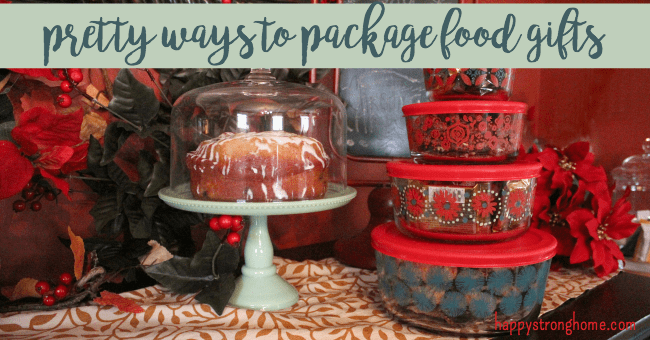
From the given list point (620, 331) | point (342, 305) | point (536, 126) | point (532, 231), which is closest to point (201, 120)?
point (342, 305)

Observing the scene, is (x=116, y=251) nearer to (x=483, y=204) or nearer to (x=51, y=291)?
(x=51, y=291)

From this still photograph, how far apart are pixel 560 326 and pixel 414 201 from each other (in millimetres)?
304

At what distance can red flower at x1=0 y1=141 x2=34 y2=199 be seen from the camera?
0.63m

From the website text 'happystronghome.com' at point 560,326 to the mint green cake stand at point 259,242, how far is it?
34 cm

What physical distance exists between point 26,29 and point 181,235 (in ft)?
1.65

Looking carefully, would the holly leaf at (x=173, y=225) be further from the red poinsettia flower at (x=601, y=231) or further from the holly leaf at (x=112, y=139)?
the red poinsettia flower at (x=601, y=231)

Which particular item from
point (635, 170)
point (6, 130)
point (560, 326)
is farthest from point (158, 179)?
point (635, 170)

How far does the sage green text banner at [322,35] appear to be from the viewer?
80cm

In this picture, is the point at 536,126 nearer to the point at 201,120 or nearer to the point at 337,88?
the point at 337,88

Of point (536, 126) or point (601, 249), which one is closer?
point (601, 249)

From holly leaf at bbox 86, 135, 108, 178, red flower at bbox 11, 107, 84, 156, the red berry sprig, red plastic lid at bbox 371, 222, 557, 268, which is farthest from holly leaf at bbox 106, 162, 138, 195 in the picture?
red plastic lid at bbox 371, 222, 557, 268

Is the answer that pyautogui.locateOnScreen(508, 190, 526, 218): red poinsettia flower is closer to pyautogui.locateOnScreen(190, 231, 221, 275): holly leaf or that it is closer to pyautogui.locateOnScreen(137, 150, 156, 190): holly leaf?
pyautogui.locateOnScreen(190, 231, 221, 275): holly leaf

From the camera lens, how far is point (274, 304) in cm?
77

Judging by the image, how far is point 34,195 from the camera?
0.79 m
